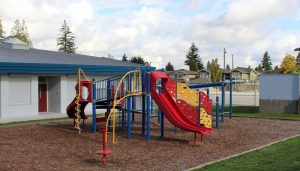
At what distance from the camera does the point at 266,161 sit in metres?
9.50

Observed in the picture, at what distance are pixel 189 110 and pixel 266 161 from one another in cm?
428

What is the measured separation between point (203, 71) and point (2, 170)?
89.4 m

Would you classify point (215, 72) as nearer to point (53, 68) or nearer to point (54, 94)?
point (54, 94)

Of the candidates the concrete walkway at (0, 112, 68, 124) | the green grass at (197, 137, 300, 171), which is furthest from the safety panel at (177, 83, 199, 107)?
the concrete walkway at (0, 112, 68, 124)

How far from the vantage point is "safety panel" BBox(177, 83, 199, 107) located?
14.1 m

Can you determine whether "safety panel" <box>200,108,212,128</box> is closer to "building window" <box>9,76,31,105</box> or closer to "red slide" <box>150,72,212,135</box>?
"red slide" <box>150,72,212,135</box>

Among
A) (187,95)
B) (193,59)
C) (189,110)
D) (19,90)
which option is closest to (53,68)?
(19,90)

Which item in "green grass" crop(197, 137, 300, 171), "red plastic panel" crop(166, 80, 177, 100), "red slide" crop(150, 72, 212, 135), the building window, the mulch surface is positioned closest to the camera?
"green grass" crop(197, 137, 300, 171)

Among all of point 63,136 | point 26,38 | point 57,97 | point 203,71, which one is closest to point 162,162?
point 63,136

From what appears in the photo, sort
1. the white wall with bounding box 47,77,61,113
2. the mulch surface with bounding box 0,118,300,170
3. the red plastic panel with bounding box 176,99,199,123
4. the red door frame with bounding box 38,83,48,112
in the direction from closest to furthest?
the mulch surface with bounding box 0,118,300,170
the red plastic panel with bounding box 176,99,199,123
the white wall with bounding box 47,77,61,113
the red door frame with bounding box 38,83,48,112

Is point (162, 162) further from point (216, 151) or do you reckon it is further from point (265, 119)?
point (265, 119)

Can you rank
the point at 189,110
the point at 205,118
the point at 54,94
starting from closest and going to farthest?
the point at 189,110, the point at 205,118, the point at 54,94

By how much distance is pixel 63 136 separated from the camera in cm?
1413

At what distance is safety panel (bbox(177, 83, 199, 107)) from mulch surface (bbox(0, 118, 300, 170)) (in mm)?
1203
